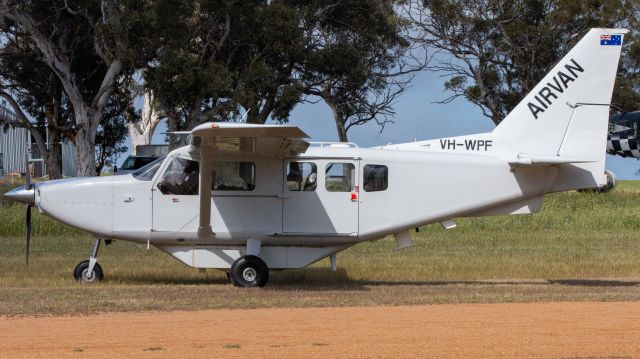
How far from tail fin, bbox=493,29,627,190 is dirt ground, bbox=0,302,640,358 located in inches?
132

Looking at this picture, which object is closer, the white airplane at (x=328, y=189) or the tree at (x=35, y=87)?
the white airplane at (x=328, y=189)

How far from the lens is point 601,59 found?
15.2 meters

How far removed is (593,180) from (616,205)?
74.7 feet

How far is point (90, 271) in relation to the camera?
15.5 metres

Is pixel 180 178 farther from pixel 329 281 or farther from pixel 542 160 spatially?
pixel 542 160

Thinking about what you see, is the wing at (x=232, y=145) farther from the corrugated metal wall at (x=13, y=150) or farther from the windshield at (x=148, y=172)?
the corrugated metal wall at (x=13, y=150)

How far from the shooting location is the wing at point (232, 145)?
13.3 meters

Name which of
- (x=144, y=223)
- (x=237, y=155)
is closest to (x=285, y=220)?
(x=237, y=155)

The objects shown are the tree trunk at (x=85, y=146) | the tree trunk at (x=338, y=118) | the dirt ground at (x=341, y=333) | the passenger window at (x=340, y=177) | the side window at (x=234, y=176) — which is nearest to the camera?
the dirt ground at (x=341, y=333)

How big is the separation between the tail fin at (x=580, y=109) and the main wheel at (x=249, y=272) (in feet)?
14.4

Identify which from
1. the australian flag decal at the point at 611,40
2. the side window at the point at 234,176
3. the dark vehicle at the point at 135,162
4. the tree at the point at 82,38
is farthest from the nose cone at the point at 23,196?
the dark vehicle at the point at 135,162

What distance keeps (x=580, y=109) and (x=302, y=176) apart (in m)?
4.49

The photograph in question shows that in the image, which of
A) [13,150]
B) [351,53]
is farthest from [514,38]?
[13,150]

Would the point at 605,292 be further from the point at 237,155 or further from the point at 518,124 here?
the point at 237,155
